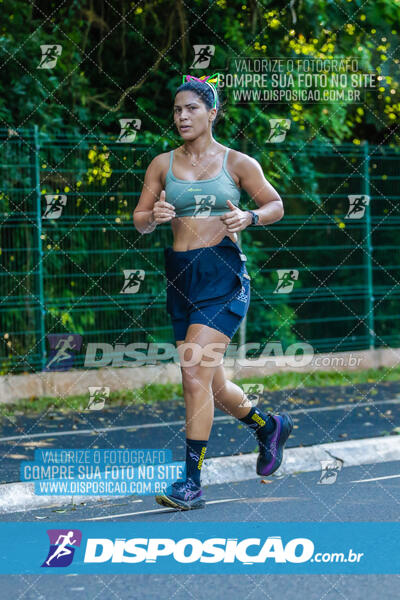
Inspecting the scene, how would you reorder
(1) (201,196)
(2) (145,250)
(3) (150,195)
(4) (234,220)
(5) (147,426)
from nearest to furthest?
(4) (234,220) < (1) (201,196) < (3) (150,195) < (5) (147,426) < (2) (145,250)

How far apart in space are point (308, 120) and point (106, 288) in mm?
3283

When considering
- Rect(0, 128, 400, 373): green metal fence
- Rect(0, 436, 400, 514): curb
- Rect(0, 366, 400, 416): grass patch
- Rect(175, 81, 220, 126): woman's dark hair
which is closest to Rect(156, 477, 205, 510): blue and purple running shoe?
Rect(0, 436, 400, 514): curb

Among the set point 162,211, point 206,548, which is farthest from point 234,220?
point 206,548

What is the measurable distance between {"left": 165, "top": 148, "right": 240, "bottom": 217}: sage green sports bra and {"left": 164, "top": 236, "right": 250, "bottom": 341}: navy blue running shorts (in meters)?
0.18

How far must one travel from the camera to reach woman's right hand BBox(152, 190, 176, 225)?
5410mm

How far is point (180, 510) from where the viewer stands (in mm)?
5512

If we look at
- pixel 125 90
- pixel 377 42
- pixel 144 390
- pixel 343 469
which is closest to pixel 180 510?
pixel 343 469

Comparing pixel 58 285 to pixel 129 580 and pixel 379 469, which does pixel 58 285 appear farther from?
pixel 129 580

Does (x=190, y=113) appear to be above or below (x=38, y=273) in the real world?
above

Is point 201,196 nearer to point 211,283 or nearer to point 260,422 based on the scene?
point 211,283

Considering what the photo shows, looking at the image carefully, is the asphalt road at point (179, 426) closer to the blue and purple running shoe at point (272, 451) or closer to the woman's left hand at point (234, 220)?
the blue and purple running shoe at point (272, 451)

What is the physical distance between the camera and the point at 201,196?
5.54 metres

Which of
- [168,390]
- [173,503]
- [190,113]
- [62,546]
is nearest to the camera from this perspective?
[62,546]

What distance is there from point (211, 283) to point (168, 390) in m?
4.96
